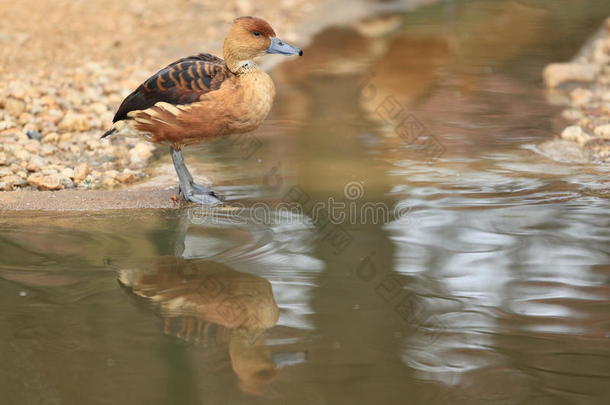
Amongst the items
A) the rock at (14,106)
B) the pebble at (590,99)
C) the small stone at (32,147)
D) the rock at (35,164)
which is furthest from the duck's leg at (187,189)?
the pebble at (590,99)

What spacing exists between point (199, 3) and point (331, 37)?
2807 mm

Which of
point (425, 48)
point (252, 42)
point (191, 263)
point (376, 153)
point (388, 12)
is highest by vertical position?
point (388, 12)

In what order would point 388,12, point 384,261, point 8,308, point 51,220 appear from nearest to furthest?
point 8,308, point 384,261, point 51,220, point 388,12

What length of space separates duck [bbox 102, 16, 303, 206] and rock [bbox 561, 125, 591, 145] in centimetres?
262

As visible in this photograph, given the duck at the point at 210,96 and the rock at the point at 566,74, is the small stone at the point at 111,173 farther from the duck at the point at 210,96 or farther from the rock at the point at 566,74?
the rock at the point at 566,74

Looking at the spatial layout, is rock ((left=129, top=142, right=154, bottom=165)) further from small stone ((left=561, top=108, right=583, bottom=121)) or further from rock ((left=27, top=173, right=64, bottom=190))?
small stone ((left=561, top=108, right=583, bottom=121))

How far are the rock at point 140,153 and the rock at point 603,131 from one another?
11.8 feet

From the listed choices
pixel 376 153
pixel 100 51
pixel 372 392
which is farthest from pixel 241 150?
pixel 100 51

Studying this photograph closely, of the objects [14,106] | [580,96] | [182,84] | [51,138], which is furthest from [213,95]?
[580,96]

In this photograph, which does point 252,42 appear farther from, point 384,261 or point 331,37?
point 331,37

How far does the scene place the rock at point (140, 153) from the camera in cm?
710

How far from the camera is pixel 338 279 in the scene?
4.69 m

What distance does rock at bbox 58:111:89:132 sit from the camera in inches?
305

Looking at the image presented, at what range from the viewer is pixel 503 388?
350 cm
